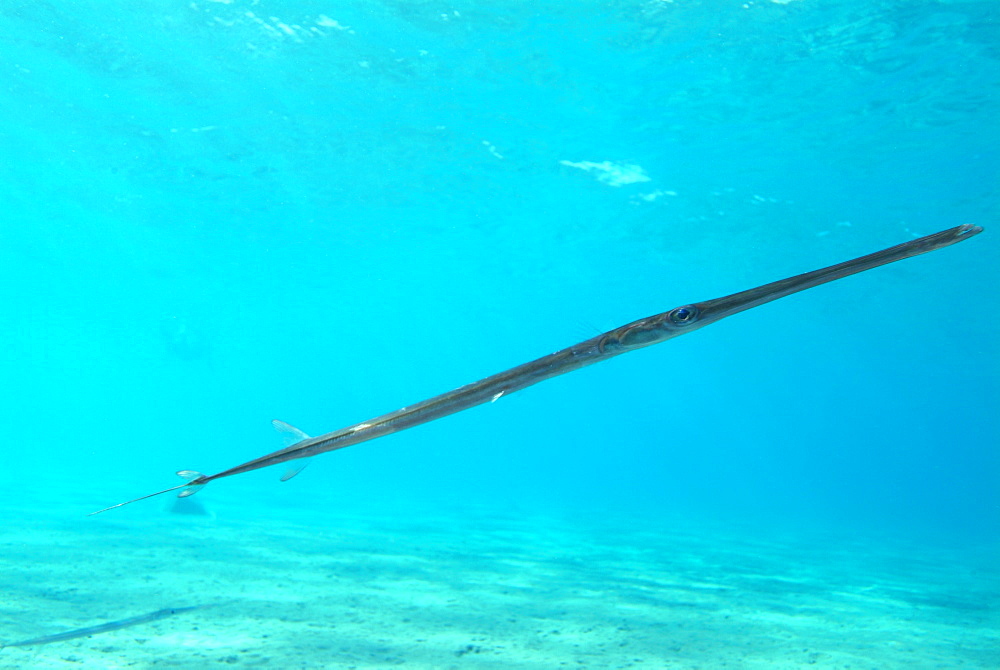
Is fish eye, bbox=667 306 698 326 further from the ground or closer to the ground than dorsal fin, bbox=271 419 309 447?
further from the ground

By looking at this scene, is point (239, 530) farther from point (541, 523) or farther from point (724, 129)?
point (724, 129)

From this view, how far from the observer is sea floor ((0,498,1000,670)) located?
4609mm

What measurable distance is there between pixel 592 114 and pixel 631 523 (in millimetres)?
14141

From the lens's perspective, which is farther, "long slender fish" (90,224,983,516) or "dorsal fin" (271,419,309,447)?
"dorsal fin" (271,419,309,447)

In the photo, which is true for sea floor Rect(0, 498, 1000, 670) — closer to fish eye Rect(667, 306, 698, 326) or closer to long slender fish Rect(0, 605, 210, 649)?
long slender fish Rect(0, 605, 210, 649)

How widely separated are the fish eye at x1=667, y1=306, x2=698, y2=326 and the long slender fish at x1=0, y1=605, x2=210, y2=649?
4993 millimetres

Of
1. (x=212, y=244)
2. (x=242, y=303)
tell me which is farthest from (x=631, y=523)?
(x=242, y=303)

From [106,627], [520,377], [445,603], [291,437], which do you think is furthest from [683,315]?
[445,603]

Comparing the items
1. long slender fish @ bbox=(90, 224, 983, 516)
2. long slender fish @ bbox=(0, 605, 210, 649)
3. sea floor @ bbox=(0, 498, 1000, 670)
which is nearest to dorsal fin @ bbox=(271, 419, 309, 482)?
long slender fish @ bbox=(90, 224, 983, 516)

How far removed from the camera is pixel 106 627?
4.79 meters

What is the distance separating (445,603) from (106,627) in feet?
10.1

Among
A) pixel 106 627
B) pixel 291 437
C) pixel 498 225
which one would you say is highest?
pixel 498 225

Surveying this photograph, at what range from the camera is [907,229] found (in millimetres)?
21328

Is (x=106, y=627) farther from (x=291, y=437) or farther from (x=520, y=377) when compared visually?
(x=520, y=377)
